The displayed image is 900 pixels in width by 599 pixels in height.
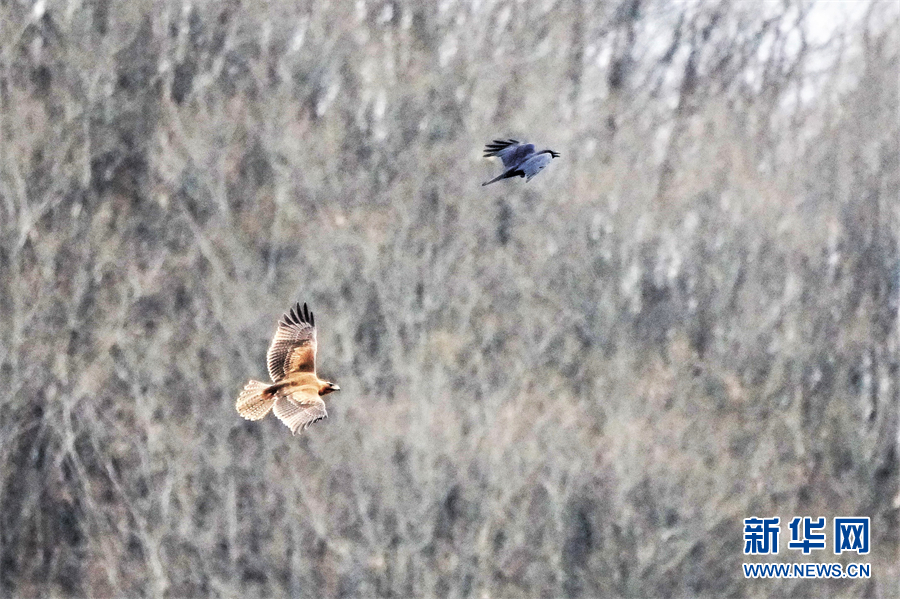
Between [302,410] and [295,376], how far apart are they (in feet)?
0.73

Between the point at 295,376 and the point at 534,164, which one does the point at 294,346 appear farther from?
the point at 534,164

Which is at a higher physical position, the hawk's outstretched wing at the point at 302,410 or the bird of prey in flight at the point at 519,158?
the bird of prey in flight at the point at 519,158

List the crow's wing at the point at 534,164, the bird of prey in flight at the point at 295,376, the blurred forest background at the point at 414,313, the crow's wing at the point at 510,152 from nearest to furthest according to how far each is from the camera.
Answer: the bird of prey in flight at the point at 295,376 < the crow's wing at the point at 534,164 < the crow's wing at the point at 510,152 < the blurred forest background at the point at 414,313

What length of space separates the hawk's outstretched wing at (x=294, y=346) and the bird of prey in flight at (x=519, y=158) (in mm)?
1145

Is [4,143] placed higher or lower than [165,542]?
higher

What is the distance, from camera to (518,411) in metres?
22.8

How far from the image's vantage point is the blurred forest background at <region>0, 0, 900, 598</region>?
22.3 meters

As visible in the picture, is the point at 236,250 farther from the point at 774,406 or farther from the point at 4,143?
the point at 774,406

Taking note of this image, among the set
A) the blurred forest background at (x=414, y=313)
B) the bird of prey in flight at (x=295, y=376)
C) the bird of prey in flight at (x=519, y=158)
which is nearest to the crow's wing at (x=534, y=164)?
the bird of prey in flight at (x=519, y=158)

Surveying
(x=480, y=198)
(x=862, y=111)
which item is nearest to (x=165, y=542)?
(x=480, y=198)

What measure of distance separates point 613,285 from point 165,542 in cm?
529

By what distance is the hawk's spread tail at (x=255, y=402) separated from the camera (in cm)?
1018

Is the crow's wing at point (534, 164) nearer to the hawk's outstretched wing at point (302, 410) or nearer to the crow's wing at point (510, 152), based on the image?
the crow's wing at point (510, 152)

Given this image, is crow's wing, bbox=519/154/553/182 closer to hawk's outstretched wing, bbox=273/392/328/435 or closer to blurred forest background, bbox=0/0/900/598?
hawk's outstretched wing, bbox=273/392/328/435
